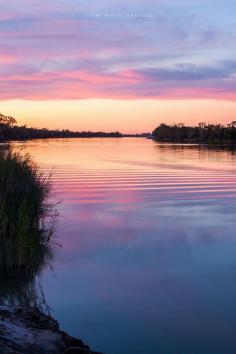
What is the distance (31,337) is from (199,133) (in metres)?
119

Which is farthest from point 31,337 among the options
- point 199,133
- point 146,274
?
point 199,133

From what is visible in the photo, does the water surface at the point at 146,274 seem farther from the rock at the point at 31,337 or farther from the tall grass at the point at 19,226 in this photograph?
the rock at the point at 31,337

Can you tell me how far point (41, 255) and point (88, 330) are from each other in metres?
3.63

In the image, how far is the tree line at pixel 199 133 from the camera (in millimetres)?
105250

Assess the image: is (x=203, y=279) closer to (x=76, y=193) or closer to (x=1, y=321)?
(x=1, y=321)

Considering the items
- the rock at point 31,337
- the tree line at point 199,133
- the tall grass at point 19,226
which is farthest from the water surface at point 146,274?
the tree line at point 199,133

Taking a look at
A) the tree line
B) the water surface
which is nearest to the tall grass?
the water surface

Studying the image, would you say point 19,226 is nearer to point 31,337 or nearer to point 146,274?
point 146,274

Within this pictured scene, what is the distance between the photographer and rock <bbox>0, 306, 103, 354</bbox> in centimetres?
500

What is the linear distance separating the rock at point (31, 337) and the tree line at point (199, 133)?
9627cm

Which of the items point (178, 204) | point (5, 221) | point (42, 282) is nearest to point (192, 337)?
point (42, 282)

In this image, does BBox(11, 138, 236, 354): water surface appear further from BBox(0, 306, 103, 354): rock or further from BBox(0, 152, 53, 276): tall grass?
BBox(0, 306, 103, 354): rock

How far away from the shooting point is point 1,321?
5.44 meters

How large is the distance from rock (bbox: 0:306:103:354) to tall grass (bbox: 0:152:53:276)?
Answer: 262 cm
